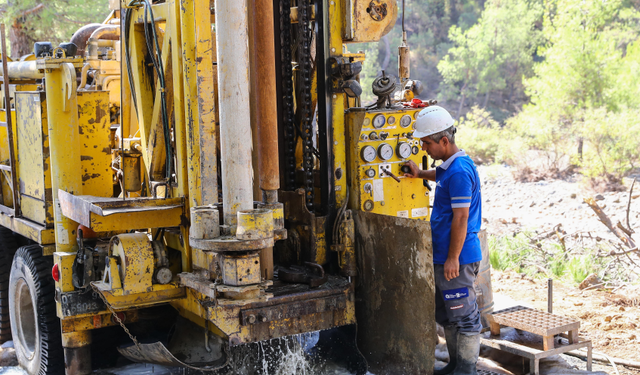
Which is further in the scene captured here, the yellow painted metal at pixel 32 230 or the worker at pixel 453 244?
the yellow painted metal at pixel 32 230

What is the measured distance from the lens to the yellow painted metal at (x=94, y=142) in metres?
4.93

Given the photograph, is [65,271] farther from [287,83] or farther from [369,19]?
[369,19]

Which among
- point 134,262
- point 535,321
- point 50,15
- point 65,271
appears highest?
point 50,15

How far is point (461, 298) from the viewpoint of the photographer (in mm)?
4352

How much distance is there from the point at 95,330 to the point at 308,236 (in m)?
1.77

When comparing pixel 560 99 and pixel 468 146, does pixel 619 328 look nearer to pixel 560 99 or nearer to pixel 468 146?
pixel 560 99

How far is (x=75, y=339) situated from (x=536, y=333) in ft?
10.5

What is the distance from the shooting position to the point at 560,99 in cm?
1798

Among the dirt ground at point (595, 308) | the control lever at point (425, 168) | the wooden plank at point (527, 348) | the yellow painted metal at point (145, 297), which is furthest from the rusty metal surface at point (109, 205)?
the dirt ground at point (595, 308)

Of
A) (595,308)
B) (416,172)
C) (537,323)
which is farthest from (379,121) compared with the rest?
(595,308)

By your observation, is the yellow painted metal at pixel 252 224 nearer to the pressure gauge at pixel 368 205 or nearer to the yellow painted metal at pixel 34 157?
the pressure gauge at pixel 368 205

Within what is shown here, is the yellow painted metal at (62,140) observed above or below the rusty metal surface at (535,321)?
above

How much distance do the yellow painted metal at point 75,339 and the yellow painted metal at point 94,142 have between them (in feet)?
3.27

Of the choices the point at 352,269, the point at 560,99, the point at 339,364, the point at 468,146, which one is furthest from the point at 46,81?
the point at 468,146
